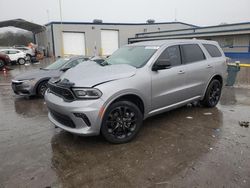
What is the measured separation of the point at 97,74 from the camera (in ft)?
13.1

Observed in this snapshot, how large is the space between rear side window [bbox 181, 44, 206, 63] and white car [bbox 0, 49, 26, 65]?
20.3 metres

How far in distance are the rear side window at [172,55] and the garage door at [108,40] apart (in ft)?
91.6

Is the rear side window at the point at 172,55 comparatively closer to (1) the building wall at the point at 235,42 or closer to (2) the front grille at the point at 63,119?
(2) the front grille at the point at 63,119

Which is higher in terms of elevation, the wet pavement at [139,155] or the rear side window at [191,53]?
the rear side window at [191,53]

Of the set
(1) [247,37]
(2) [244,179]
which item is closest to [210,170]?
(2) [244,179]

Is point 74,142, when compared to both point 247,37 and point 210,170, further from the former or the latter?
point 247,37

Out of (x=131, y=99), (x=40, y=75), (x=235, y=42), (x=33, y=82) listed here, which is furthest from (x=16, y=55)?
(x=235, y=42)

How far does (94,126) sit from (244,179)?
7.55 feet

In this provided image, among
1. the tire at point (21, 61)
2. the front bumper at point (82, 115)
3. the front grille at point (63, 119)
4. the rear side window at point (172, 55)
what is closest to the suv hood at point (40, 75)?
the front grille at point (63, 119)

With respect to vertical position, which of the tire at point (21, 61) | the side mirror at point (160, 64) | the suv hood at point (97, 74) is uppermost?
the side mirror at point (160, 64)

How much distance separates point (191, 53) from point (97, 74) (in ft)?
8.58

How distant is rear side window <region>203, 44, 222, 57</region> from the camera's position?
5.94m

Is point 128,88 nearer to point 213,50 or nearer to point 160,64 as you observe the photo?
point 160,64

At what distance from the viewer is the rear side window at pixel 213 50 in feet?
19.5
